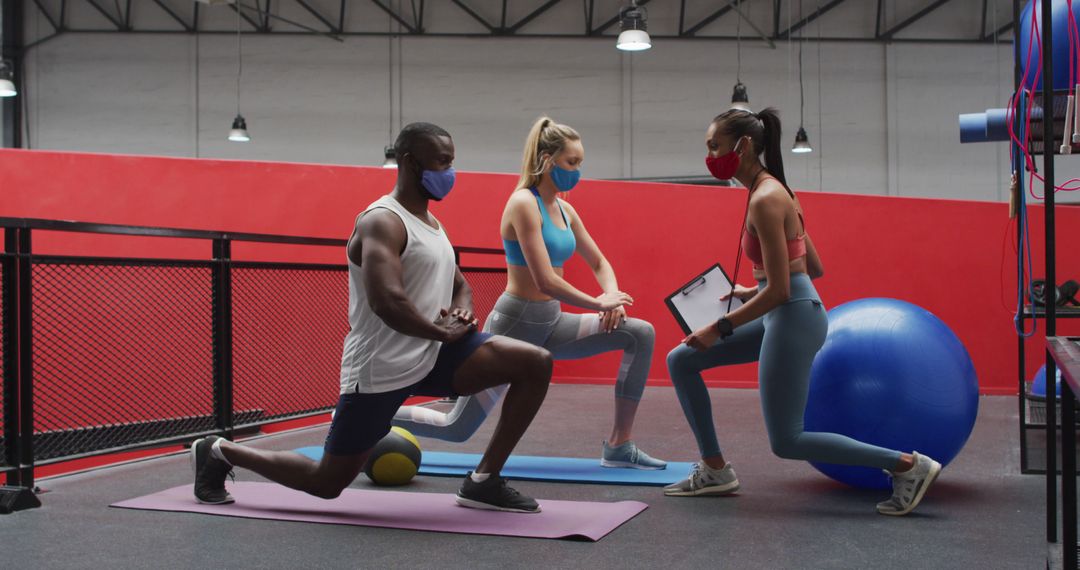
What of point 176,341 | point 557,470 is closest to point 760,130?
point 557,470

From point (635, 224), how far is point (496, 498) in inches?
185

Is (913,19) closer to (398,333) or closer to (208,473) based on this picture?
(398,333)

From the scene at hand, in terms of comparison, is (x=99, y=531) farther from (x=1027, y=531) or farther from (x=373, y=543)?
(x=1027, y=531)

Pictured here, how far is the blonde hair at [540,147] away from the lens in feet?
12.3

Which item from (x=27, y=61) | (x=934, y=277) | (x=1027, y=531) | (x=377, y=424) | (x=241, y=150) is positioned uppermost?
(x=27, y=61)

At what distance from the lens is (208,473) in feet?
10.4

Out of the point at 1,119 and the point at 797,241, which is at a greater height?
the point at 1,119

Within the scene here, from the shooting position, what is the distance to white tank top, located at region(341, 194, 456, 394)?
274 cm

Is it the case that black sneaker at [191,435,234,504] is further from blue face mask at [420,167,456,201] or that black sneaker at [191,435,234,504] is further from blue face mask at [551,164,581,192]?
blue face mask at [551,164,581,192]

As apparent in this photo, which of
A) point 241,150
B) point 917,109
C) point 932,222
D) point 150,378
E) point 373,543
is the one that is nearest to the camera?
point 373,543

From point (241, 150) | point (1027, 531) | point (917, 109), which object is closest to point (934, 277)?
point (1027, 531)

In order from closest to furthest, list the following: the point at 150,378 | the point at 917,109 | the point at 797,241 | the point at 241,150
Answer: the point at 797,241 < the point at 150,378 < the point at 917,109 < the point at 241,150

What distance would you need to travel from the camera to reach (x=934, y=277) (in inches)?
287

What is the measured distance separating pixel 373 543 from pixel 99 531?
87cm
